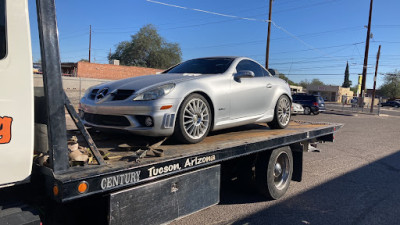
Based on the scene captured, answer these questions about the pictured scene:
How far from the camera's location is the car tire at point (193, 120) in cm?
387

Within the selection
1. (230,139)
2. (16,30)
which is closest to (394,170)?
(230,139)

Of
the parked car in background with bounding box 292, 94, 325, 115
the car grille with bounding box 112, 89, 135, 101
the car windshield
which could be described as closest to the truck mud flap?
the car grille with bounding box 112, 89, 135, 101

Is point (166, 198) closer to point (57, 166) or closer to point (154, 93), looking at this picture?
point (57, 166)

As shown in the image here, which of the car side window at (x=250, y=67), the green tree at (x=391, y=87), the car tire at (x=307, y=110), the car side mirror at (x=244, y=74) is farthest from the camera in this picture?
the green tree at (x=391, y=87)

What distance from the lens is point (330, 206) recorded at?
16.1 ft

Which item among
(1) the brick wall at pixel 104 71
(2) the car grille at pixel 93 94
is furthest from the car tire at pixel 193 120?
(1) the brick wall at pixel 104 71

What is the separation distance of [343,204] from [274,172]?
1.14 meters

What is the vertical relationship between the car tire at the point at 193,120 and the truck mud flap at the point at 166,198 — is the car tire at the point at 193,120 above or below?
above


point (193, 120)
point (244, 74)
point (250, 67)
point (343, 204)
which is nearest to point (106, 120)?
point (193, 120)

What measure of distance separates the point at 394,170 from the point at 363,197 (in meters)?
2.76

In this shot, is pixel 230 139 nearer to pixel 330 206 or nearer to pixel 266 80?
pixel 266 80

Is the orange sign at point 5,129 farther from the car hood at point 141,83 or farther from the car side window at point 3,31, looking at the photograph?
the car hood at point 141,83

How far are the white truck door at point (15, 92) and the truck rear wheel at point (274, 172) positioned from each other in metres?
3.42

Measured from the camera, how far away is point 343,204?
198 inches
